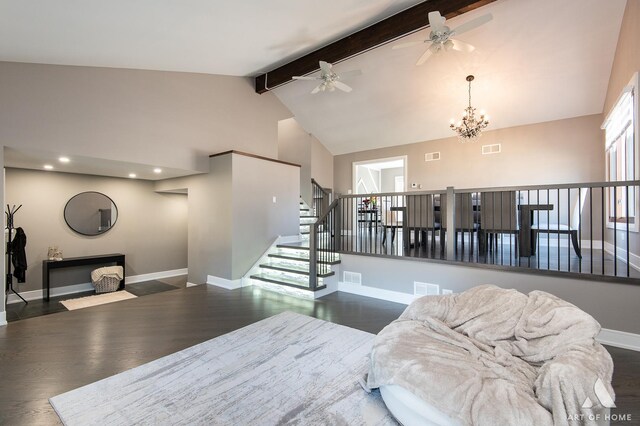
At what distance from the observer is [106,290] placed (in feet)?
17.9

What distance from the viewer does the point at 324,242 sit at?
16.5 feet

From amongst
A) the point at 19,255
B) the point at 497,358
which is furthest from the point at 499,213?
the point at 19,255

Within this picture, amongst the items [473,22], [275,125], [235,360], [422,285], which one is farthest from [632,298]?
[275,125]

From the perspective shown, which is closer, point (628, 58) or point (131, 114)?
point (628, 58)

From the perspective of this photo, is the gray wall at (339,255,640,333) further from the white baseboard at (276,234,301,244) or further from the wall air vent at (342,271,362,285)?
the white baseboard at (276,234,301,244)

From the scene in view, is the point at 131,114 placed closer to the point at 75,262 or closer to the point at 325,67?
the point at 75,262

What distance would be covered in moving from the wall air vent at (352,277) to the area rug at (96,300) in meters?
3.70

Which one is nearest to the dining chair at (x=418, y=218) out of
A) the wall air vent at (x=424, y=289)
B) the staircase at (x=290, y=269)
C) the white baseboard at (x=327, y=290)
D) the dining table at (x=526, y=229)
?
the wall air vent at (x=424, y=289)

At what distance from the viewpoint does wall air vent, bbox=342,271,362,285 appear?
4.75m

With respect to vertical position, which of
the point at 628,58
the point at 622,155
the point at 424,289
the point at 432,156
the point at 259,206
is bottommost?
the point at 424,289

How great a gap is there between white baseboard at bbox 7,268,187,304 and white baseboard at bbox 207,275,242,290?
1.98 meters

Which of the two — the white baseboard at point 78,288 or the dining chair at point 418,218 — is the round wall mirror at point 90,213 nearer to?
the white baseboard at point 78,288

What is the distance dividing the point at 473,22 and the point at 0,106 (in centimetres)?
561

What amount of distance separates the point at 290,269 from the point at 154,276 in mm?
3639
